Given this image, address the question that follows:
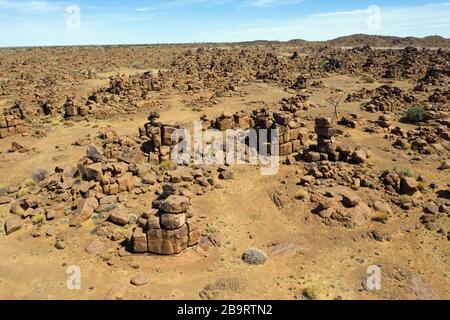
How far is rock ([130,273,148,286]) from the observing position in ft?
48.0

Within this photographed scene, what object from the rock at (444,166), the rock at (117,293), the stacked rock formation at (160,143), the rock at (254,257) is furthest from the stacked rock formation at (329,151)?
the rock at (117,293)

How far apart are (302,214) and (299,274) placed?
5.07m

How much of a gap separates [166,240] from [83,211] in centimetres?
567

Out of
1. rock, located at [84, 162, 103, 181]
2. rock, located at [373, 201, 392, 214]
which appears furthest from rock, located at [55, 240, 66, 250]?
rock, located at [373, 201, 392, 214]

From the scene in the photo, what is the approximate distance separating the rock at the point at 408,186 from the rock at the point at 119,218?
15.7 meters

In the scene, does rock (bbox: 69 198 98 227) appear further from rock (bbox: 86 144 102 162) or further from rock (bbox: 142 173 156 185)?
rock (bbox: 86 144 102 162)

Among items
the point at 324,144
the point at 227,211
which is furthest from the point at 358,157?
the point at 227,211

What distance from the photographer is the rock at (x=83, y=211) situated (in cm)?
1873

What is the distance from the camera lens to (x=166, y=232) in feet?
53.0

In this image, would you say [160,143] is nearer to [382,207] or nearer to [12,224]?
[12,224]

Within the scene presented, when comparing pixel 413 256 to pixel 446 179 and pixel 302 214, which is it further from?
pixel 446 179

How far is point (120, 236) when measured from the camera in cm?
1755

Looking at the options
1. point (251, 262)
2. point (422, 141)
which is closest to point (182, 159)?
point (251, 262)
